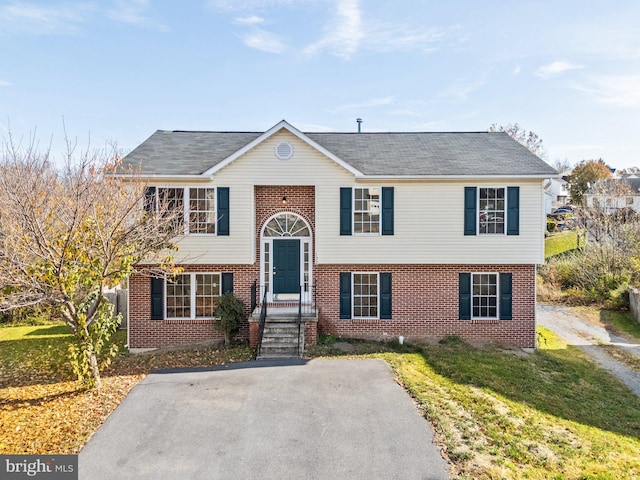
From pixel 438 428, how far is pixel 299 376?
145 inches

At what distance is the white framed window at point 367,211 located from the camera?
13.3 metres

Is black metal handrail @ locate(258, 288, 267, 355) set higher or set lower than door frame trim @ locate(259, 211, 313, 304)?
lower

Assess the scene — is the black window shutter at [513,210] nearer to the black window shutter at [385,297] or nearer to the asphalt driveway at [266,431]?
the black window shutter at [385,297]

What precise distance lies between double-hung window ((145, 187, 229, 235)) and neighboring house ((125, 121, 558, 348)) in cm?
4

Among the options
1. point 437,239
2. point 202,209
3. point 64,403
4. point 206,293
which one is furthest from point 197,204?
point 437,239

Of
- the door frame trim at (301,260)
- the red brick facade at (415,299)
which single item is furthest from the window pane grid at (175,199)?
the door frame trim at (301,260)

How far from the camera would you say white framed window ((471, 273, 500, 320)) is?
44.7 feet

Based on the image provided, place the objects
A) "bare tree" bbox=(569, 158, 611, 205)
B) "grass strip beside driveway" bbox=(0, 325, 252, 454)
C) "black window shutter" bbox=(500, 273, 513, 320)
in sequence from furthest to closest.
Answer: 1. "bare tree" bbox=(569, 158, 611, 205)
2. "black window shutter" bbox=(500, 273, 513, 320)
3. "grass strip beside driveway" bbox=(0, 325, 252, 454)

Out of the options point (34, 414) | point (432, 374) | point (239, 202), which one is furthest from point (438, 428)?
point (239, 202)

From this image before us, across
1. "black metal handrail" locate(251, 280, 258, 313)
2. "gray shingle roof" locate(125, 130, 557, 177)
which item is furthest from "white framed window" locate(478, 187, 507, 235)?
"black metal handrail" locate(251, 280, 258, 313)

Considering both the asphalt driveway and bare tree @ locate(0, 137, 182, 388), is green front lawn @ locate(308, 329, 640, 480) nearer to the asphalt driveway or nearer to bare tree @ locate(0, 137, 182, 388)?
the asphalt driveway

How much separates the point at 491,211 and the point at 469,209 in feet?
2.70

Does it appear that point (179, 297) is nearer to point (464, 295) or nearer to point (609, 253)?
point (464, 295)

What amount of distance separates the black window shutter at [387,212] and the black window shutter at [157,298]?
7.75 m
